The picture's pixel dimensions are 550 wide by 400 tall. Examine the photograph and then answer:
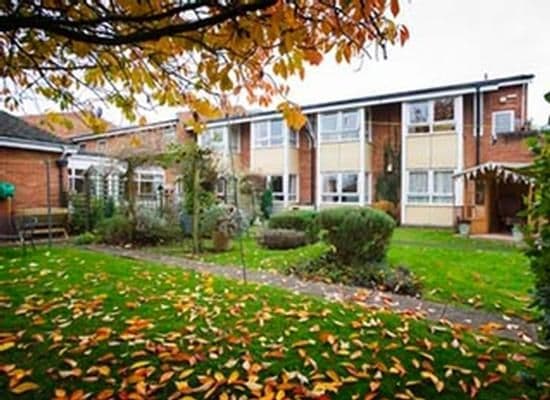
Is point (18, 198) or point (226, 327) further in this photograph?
point (18, 198)

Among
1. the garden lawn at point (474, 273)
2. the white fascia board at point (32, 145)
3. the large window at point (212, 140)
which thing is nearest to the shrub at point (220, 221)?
the large window at point (212, 140)

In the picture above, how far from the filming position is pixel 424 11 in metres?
4.60

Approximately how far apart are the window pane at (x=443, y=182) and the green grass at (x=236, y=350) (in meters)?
17.2

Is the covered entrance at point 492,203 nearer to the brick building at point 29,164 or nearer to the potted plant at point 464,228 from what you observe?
the potted plant at point 464,228

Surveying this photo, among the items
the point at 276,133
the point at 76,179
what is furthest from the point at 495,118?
the point at 76,179

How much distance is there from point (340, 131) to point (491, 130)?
7.55m

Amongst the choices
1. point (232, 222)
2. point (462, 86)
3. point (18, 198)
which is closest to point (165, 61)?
point (232, 222)

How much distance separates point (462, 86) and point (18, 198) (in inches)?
757

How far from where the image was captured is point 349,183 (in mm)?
24438

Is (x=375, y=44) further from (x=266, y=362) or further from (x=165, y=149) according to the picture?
(x=165, y=149)

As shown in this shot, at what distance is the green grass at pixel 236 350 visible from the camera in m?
3.42

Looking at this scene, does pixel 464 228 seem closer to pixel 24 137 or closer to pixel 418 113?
pixel 418 113

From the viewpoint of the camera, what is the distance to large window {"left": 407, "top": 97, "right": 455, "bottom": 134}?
21.3 meters

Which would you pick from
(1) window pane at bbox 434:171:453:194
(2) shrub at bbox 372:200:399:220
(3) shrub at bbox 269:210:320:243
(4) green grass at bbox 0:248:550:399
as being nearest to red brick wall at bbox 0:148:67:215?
(3) shrub at bbox 269:210:320:243
